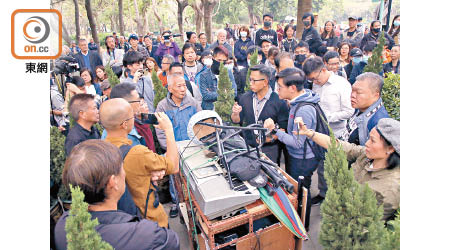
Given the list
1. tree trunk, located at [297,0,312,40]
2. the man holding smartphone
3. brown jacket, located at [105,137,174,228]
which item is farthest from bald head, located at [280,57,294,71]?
tree trunk, located at [297,0,312,40]

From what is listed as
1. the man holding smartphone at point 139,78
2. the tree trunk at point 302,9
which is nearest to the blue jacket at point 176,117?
the man holding smartphone at point 139,78

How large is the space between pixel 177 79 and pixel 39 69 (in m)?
1.96

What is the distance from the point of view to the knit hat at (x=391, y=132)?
204cm

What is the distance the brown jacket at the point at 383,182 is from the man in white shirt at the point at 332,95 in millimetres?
1353

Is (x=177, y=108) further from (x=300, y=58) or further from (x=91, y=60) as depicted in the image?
(x=91, y=60)

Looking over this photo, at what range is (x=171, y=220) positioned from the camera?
396cm

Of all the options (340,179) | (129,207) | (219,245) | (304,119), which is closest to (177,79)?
(304,119)

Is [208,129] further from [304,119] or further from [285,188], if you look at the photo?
[304,119]

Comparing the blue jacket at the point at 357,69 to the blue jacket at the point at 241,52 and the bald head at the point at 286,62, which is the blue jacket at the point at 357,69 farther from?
the blue jacket at the point at 241,52

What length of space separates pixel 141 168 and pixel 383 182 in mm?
1912

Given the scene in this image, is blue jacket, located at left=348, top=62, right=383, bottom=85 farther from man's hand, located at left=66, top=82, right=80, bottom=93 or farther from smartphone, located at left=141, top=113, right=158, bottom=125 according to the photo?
man's hand, located at left=66, top=82, right=80, bottom=93

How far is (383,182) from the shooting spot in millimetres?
2127

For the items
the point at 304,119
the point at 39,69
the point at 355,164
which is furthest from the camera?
the point at 304,119

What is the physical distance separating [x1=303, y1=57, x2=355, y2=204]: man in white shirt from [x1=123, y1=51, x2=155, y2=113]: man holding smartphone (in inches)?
106
